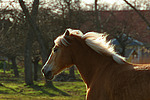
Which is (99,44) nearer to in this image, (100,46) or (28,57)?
(100,46)

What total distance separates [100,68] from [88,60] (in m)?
0.32

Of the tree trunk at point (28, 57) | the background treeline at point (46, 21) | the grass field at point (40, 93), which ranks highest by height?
the background treeline at point (46, 21)

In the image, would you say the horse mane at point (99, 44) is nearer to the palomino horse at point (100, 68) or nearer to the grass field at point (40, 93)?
the palomino horse at point (100, 68)

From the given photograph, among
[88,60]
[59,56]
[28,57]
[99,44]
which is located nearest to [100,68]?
[88,60]

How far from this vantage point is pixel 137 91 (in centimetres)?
429

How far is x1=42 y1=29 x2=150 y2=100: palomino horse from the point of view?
440cm

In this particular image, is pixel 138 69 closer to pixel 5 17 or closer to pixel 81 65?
pixel 81 65

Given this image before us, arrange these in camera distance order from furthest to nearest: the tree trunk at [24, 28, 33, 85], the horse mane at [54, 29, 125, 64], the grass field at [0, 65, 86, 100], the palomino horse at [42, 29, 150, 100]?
the tree trunk at [24, 28, 33, 85], the grass field at [0, 65, 86, 100], the horse mane at [54, 29, 125, 64], the palomino horse at [42, 29, 150, 100]

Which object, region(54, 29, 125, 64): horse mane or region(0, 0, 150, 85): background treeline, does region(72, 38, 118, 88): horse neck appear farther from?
region(0, 0, 150, 85): background treeline

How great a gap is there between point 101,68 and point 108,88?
0.55 metres

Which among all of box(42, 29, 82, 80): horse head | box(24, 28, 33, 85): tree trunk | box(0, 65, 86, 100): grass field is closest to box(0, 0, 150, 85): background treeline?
box(24, 28, 33, 85): tree trunk

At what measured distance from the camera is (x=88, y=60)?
5.32 m

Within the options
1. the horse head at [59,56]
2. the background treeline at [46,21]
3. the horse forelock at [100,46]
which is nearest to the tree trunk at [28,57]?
the background treeline at [46,21]

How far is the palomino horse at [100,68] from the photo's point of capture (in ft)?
14.4
